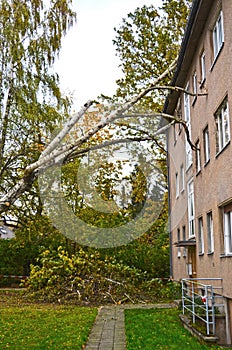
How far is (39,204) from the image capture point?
24406 millimetres

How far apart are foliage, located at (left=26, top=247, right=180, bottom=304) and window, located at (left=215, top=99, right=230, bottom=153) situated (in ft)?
31.6

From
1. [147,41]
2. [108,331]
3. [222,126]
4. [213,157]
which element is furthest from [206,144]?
[147,41]

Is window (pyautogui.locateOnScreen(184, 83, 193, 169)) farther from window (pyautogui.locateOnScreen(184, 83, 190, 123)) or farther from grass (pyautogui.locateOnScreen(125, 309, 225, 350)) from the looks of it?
grass (pyautogui.locateOnScreen(125, 309, 225, 350))

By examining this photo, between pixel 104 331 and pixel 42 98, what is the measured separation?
25.2 feet

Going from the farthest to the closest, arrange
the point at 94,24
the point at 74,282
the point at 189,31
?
1. the point at 74,282
2. the point at 94,24
3. the point at 189,31

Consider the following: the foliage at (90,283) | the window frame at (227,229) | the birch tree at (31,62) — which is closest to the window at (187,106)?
the birch tree at (31,62)

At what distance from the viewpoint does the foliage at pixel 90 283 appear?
20781 mm

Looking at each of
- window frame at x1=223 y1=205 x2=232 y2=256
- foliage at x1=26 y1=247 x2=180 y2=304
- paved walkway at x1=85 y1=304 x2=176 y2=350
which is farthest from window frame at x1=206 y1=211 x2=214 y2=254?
foliage at x1=26 y1=247 x2=180 y2=304

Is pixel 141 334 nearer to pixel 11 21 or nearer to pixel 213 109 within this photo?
pixel 213 109

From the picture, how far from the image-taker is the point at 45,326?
1352 cm

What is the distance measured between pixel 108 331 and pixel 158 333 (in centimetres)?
134

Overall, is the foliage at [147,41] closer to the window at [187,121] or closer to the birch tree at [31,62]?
the window at [187,121]

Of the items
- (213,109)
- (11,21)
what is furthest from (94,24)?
(213,109)

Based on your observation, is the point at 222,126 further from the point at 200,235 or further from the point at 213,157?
the point at 200,235
